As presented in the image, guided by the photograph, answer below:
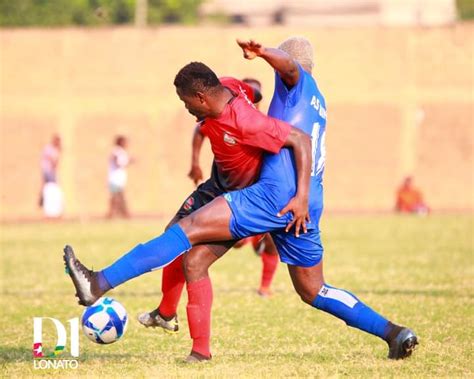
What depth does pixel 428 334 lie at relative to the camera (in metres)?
9.43

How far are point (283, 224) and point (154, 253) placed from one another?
2.86 feet

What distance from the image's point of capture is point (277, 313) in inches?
438

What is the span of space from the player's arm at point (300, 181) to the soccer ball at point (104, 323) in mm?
1344

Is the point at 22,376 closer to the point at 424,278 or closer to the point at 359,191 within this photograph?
the point at 424,278

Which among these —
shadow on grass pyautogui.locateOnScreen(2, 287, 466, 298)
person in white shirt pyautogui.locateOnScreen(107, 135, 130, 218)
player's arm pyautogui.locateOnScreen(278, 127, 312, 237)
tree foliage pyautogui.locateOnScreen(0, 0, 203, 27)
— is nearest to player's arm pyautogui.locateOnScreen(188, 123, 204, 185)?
player's arm pyautogui.locateOnScreen(278, 127, 312, 237)

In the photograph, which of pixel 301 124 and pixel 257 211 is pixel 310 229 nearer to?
pixel 257 211

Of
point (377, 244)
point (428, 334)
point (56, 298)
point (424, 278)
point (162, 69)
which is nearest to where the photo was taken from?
point (428, 334)

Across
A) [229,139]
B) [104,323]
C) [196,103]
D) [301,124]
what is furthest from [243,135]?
[104,323]

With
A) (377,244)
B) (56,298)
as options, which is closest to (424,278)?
(56,298)

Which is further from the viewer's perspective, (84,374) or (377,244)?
(377,244)

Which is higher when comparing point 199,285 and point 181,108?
point 181,108

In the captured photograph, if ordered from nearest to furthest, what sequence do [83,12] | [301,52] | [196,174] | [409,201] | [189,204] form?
1. [301,52]
2. [189,204]
3. [196,174]
4. [409,201]
5. [83,12]

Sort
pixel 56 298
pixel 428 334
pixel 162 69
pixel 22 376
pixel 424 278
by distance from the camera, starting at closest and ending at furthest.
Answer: pixel 22 376 < pixel 428 334 < pixel 56 298 < pixel 424 278 < pixel 162 69

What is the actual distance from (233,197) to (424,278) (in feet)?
24.2
